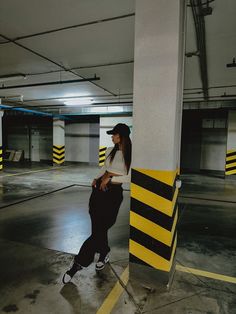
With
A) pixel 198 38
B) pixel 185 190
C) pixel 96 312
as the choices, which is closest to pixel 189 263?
pixel 96 312

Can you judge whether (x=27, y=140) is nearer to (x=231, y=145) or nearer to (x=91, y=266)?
(x=231, y=145)

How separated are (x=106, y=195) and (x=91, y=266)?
855 mm

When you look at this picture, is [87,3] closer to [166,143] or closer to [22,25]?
[22,25]

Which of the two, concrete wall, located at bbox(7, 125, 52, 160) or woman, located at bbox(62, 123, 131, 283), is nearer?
woman, located at bbox(62, 123, 131, 283)

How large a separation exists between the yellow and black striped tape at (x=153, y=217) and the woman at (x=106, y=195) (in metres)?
0.14

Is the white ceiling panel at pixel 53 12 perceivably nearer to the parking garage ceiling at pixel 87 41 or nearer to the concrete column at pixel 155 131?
the parking garage ceiling at pixel 87 41

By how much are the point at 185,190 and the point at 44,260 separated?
4.62 m

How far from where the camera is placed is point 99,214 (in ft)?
6.47

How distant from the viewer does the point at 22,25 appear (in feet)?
9.40

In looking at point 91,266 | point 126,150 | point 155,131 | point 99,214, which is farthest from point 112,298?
point 155,131

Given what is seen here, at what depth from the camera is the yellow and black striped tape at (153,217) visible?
6.01 feet

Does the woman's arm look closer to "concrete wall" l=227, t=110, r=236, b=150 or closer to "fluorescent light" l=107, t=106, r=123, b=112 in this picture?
"concrete wall" l=227, t=110, r=236, b=150

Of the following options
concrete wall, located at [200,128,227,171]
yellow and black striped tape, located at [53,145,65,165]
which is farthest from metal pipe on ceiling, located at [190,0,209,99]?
yellow and black striped tape, located at [53,145,65,165]

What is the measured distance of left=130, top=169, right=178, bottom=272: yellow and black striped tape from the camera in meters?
1.83
